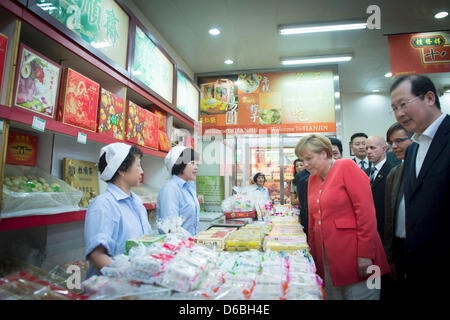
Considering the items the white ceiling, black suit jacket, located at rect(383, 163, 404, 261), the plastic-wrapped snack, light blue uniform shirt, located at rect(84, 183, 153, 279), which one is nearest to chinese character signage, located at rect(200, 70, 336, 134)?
the white ceiling

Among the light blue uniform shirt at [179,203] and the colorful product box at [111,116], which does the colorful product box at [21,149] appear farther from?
the light blue uniform shirt at [179,203]

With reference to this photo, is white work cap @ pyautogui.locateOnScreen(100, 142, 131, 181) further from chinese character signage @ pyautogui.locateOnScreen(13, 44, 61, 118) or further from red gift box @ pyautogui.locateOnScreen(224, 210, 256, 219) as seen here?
red gift box @ pyautogui.locateOnScreen(224, 210, 256, 219)

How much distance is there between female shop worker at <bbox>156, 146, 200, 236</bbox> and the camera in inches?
92.3

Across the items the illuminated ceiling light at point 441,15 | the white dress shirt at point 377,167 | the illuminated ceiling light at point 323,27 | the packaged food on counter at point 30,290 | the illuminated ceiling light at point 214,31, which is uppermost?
the illuminated ceiling light at point 441,15

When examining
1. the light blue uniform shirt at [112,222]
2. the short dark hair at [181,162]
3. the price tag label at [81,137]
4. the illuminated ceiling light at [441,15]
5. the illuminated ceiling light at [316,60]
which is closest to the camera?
the light blue uniform shirt at [112,222]

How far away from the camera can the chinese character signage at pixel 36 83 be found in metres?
1.54

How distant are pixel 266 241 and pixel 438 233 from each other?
0.93 metres

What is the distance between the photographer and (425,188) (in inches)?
54.4

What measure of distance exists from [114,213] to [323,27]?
469 centimetres

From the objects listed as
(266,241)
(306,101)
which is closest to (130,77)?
(266,241)

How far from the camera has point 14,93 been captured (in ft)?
4.91

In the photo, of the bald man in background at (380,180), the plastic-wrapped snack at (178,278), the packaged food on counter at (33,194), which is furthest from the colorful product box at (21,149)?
the bald man in background at (380,180)

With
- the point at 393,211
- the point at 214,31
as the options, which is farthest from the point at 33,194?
the point at 214,31

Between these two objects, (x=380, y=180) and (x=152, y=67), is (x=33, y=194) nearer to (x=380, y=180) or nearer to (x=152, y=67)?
(x=152, y=67)
